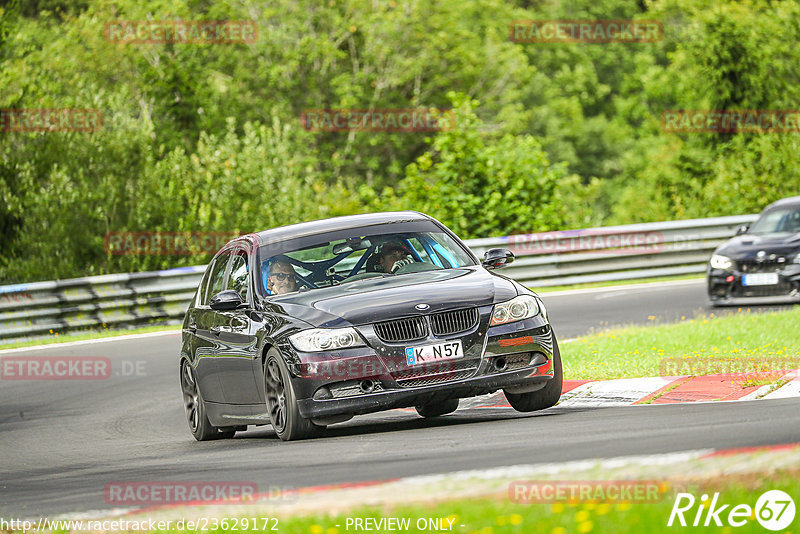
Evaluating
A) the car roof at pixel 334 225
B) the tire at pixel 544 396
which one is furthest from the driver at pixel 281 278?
the tire at pixel 544 396

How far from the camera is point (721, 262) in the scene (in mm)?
17906

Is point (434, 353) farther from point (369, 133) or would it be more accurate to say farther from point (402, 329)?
point (369, 133)

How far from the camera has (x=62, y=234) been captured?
24.0m

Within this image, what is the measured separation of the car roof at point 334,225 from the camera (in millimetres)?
10172

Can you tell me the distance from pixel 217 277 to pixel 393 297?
2.58 meters

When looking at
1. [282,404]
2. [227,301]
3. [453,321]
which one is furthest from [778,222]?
[282,404]

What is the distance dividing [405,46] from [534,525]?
45.9 metres

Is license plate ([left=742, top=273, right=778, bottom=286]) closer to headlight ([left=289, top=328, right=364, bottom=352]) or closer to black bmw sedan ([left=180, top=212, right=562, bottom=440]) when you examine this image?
black bmw sedan ([left=180, top=212, right=562, bottom=440])

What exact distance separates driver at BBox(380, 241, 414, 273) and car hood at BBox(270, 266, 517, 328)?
9.9 inches

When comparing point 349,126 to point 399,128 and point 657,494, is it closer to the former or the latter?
point 399,128

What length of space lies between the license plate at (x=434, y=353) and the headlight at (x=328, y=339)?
342 mm

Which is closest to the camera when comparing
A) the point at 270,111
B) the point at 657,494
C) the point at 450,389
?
the point at 657,494

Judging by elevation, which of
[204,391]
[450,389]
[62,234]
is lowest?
[62,234]

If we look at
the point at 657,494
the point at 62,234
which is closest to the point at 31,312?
the point at 62,234
